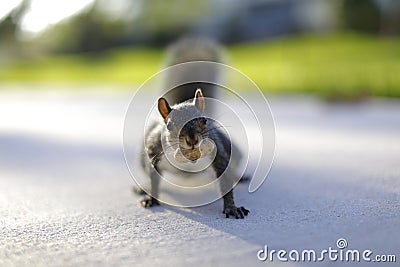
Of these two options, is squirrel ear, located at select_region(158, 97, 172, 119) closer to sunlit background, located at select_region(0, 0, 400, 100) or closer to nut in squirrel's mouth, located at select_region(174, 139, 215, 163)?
nut in squirrel's mouth, located at select_region(174, 139, 215, 163)

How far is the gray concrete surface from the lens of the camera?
3.94ft

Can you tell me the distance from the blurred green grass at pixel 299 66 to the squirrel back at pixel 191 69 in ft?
1.85

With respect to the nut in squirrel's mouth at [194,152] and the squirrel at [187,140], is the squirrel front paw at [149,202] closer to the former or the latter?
the squirrel at [187,140]

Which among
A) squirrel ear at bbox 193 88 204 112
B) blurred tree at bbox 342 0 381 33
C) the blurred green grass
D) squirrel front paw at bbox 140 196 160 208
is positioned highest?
blurred tree at bbox 342 0 381 33

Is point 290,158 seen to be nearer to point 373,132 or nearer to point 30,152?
point 373,132

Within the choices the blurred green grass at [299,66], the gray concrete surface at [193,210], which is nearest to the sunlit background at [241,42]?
the blurred green grass at [299,66]

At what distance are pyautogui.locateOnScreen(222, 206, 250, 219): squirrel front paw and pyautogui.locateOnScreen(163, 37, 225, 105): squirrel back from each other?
505 mm

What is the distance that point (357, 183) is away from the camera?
74.4 inches

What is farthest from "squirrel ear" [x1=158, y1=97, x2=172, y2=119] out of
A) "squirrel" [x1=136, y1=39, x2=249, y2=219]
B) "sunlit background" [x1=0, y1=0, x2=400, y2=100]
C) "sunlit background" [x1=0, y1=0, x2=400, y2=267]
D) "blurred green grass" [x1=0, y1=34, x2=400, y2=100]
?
"sunlit background" [x1=0, y1=0, x2=400, y2=100]

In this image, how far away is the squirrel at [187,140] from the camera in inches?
53.9

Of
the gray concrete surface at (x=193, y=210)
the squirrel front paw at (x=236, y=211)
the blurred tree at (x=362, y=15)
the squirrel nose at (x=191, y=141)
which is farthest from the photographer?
the blurred tree at (x=362, y=15)

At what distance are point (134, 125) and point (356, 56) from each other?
8.87m

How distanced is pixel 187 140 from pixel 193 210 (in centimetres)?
33

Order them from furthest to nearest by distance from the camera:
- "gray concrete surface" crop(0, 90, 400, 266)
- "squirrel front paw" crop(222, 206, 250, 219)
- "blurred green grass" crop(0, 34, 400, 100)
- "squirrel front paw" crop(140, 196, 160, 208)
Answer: "blurred green grass" crop(0, 34, 400, 100), "squirrel front paw" crop(140, 196, 160, 208), "squirrel front paw" crop(222, 206, 250, 219), "gray concrete surface" crop(0, 90, 400, 266)
